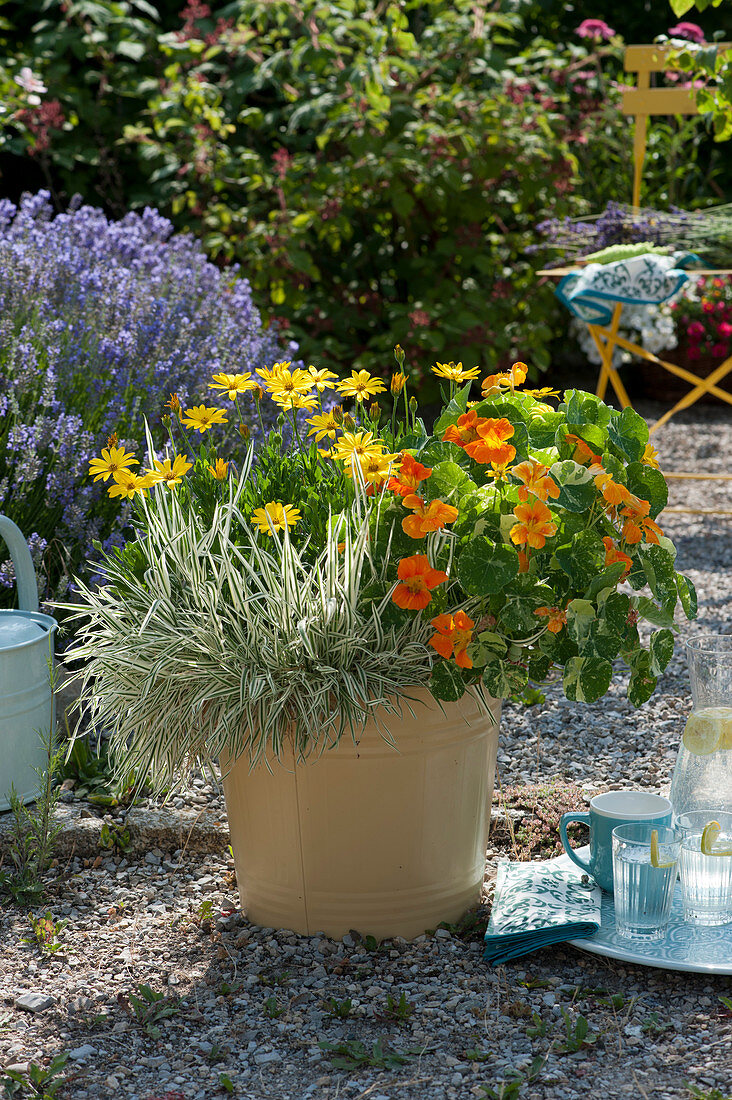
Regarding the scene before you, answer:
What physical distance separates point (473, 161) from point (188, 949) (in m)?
3.90

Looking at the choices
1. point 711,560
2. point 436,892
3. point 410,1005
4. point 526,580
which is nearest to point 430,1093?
point 410,1005

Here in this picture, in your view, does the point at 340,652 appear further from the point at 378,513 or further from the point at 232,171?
the point at 232,171

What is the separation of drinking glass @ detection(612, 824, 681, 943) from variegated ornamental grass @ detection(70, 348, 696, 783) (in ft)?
0.64

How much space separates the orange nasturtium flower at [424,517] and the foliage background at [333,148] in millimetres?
2991

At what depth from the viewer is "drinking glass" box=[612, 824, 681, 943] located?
163 cm

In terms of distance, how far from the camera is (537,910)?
5.63 ft

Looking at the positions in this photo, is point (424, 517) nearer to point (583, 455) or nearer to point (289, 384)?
point (583, 455)

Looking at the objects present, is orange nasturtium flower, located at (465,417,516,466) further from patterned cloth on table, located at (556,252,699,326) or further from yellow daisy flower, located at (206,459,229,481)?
patterned cloth on table, located at (556,252,699,326)

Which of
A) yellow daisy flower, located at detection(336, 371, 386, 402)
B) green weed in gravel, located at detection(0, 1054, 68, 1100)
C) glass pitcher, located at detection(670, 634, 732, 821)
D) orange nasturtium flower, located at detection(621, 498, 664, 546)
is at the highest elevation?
yellow daisy flower, located at detection(336, 371, 386, 402)

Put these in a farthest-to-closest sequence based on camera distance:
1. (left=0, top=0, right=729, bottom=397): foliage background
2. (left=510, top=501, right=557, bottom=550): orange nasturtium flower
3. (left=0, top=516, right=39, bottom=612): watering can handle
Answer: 1. (left=0, top=0, right=729, bottom=397): foliage background
2. (left=0, top=516, right=39, bottom=612): watering can handle
3. (left=510, top=501, right=557, bottom=550): orange nasturtium flower

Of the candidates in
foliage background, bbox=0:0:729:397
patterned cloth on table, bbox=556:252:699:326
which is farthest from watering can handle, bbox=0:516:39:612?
foliage background, bbox=0:0:729:397

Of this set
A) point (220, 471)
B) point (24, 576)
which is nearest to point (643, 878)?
point (220, 471)

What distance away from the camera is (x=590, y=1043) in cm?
148

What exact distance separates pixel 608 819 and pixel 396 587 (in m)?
0.51
